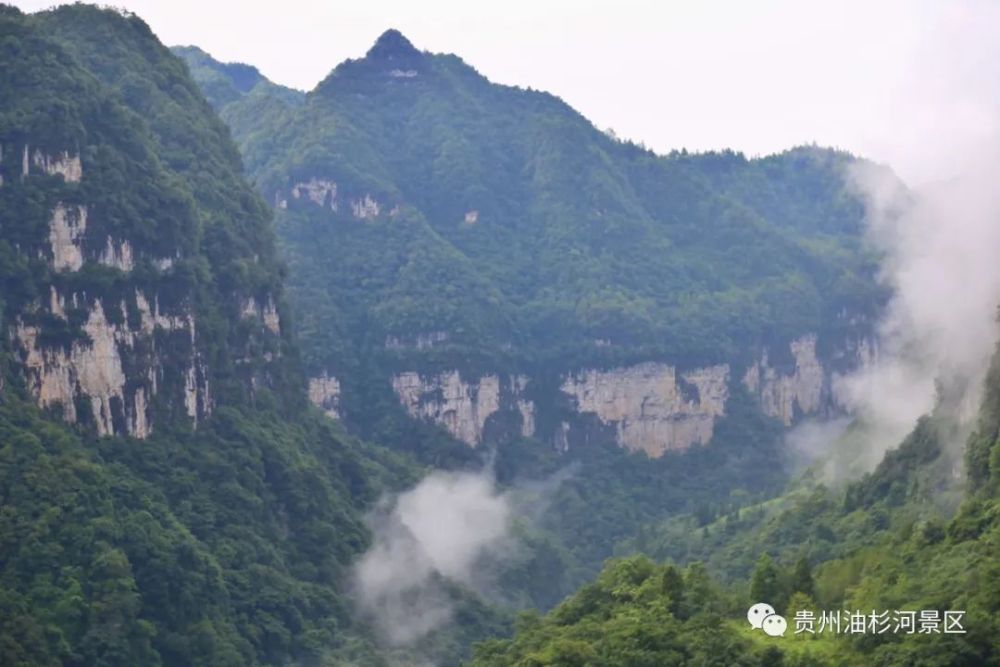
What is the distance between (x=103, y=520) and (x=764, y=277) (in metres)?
108

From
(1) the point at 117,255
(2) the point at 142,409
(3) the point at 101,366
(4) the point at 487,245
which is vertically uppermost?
(4) the point at 487,245

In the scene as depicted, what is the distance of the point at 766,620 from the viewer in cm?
8000

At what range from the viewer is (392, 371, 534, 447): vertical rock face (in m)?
158

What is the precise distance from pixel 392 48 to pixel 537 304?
3100cm

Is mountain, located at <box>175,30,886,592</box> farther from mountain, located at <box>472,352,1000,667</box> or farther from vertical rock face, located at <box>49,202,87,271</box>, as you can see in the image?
vertical rock face, located at <box>49,202,87,271</box>

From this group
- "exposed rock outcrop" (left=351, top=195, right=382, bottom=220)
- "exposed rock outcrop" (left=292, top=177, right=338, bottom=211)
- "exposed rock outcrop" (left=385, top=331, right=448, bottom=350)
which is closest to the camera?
"exposed rock outcrop" (left=385, top=331, right=448, bottom=350)

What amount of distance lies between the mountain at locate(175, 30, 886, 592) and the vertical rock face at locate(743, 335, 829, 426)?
0.69 ft

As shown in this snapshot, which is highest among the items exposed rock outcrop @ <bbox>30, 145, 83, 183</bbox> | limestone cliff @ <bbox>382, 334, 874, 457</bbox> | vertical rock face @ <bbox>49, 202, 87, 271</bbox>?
limestone cliff @ <bbox>382, 334, 874, 457</bbox>

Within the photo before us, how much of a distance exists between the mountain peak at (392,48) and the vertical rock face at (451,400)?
4145cm

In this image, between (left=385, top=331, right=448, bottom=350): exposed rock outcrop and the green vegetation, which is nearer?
(left=385, top=331, right=448, bottom=350): exposed rock outcrop

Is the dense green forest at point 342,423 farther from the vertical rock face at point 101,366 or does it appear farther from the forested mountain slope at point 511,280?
the forested mountain slope at point 511,280

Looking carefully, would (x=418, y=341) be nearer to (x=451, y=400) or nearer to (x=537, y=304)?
(x=451, y=400)

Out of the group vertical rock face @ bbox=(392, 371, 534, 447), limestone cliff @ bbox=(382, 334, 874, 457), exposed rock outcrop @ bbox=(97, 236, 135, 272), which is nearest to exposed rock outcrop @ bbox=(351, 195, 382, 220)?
limestone cliff @ bbox=(382, 334, 874, 457)

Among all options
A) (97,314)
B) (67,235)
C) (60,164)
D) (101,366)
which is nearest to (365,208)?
(60,164)
